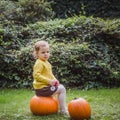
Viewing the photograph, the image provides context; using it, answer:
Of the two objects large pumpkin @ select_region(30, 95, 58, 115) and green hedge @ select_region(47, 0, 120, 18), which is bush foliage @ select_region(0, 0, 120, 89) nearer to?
large pumpkin @ select_region(30, 95, 58, 115)

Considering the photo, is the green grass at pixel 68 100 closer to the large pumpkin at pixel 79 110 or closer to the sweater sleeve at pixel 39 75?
the large pumpkin at pixel 79 110

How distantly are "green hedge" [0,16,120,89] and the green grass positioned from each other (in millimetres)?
606

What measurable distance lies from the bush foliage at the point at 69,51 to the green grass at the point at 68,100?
605 millimetres

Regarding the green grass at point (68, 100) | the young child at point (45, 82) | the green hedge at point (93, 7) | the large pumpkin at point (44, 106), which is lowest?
the green grass at point (68, 100)

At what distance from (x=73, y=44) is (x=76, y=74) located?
1.01 meters

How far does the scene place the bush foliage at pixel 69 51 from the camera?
1053 cm

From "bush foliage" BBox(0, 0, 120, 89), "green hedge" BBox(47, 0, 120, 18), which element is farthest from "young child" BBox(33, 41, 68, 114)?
"green hedge" BBox(47, 0, 120, 18)

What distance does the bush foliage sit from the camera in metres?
10.5

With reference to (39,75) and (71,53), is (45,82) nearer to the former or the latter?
(39,75)

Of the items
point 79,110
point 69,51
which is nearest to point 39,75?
point 79,110

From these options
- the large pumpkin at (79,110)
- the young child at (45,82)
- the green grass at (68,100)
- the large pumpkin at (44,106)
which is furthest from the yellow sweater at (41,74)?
the large pumpkin at (79,110)

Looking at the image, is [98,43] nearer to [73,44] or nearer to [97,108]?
[73,44]

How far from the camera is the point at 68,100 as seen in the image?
860cm

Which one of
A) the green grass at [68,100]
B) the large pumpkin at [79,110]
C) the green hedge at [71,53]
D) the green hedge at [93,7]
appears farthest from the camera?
the green hedge at [93,7]
